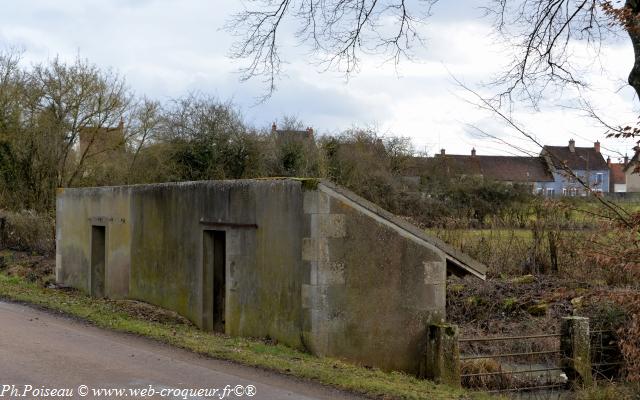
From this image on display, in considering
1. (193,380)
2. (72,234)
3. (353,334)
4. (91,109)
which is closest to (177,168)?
(91,109)

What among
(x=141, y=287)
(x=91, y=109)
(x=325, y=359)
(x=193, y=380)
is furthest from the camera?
(x=91, y=109)

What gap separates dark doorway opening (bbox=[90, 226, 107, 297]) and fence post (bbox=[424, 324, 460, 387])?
901cm

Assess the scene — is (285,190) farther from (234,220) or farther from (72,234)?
(72,234)

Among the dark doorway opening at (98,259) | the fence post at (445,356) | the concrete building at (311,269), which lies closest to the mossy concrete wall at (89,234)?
the dark doorway opening at (98,259)

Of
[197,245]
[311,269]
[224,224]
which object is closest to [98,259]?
[197,245]

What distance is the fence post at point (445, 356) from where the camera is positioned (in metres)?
9.57

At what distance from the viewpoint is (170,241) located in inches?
530

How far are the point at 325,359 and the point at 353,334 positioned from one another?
712 millimetres

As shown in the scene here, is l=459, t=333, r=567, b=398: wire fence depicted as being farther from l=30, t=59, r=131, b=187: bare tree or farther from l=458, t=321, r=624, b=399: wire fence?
l=30, t=59, r=131, b=187: bare tree

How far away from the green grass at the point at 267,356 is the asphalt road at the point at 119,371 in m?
0.22

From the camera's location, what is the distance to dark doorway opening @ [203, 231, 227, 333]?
12.4 m

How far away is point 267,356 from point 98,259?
27.6 feet

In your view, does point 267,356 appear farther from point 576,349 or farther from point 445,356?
point 576,349

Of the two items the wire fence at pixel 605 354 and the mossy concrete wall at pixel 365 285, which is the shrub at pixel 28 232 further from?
the wire fence at pixel 605 354
